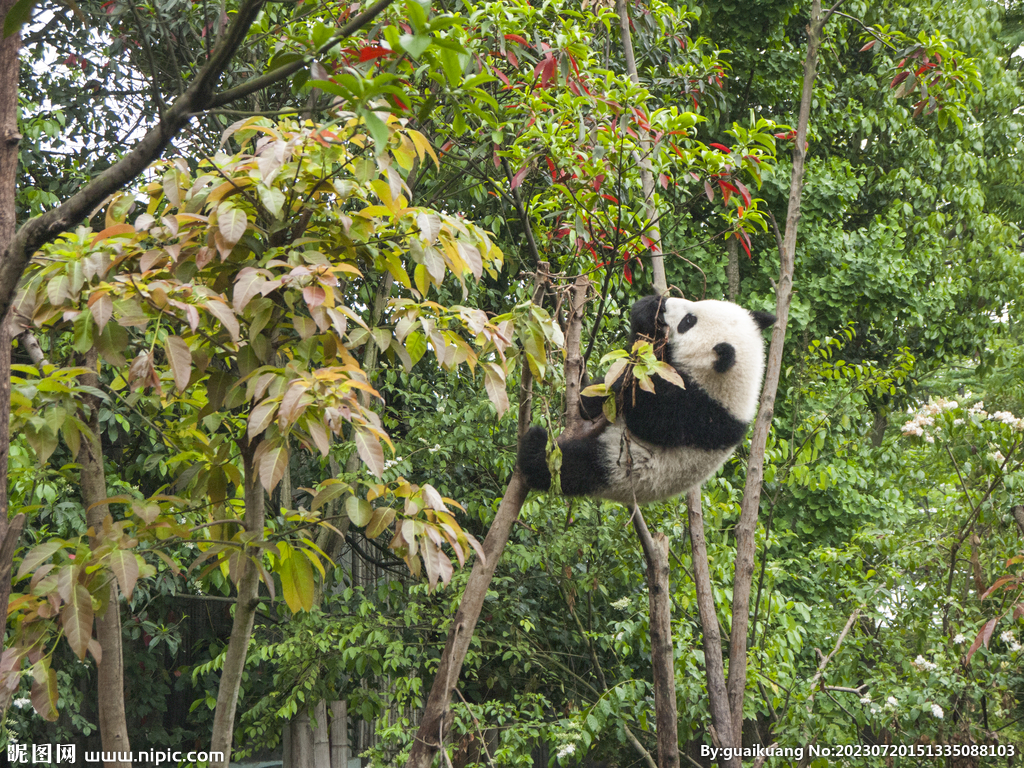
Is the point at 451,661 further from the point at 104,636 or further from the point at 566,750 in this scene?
the point at 566,750

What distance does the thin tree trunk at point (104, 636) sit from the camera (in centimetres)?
168

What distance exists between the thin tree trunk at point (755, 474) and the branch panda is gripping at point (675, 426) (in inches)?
2.9

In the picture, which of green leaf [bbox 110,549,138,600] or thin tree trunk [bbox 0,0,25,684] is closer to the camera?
thin tree trunk [bbox 0,0,25,684]

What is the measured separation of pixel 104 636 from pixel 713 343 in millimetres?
2287

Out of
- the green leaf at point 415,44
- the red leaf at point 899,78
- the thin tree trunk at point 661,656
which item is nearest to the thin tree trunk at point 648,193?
the thin tree trunk at point 661,656

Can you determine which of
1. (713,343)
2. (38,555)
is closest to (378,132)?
(38,555)

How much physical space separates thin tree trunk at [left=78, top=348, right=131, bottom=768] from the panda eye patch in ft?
7.05

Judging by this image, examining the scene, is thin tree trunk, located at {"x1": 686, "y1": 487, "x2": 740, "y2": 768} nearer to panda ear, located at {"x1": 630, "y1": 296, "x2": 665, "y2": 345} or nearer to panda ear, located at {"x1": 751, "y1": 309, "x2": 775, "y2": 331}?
panda ear, located at {"x1": 630, "y1": 296, "x2": 665, "y2": 345}

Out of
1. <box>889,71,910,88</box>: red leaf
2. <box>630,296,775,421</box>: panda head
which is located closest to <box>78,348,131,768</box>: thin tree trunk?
<box>630,296,775,421</box>: panda head

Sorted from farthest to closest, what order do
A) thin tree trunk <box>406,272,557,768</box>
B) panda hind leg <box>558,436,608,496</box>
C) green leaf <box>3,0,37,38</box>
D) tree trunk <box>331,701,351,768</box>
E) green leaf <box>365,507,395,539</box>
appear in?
1. tree trunk <box>331,701,351,768</box>
2. panda hind leg <box>558,436,608,496</box>
3. thin tree trunk <box>406,272,557,768</box>
4. green leaf <box>365,507,395,539</box>
5. green leaf <box>3,0,37,38</box>

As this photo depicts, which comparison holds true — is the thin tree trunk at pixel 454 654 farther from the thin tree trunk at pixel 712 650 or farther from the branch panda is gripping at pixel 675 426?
the thin tree trunk at pixel 712 650

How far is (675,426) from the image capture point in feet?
9.29

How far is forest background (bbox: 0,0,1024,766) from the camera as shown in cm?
150

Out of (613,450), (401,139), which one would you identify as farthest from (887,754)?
(401,139)
